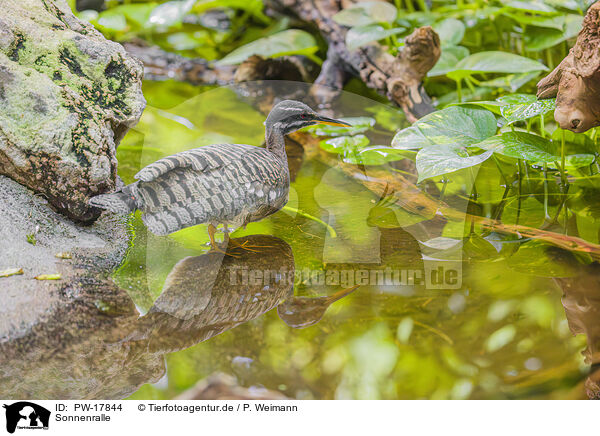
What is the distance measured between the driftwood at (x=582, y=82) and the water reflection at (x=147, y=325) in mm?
946

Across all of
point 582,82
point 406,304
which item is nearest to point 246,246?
point 406,304

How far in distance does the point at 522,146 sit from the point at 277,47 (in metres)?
1.72

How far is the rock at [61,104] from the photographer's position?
1.64 metres

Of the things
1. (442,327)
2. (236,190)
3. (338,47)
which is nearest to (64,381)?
(236,190)

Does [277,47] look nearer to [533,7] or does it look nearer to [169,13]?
[169,13]

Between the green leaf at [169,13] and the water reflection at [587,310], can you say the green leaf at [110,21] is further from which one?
the water reflection at [587,310]

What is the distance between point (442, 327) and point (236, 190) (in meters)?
0.72

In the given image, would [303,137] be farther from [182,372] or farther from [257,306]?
[182,372]

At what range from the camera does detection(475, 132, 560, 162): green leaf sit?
186 cm

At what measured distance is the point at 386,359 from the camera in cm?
131

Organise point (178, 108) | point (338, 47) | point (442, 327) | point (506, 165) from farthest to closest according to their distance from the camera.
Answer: point (338, 47)
point (178, 108)
point (506, 165)
point (442, 327)

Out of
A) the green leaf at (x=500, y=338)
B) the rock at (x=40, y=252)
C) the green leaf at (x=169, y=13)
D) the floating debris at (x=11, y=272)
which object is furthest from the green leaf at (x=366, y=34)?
the floating debris at (x=11, y=272)
